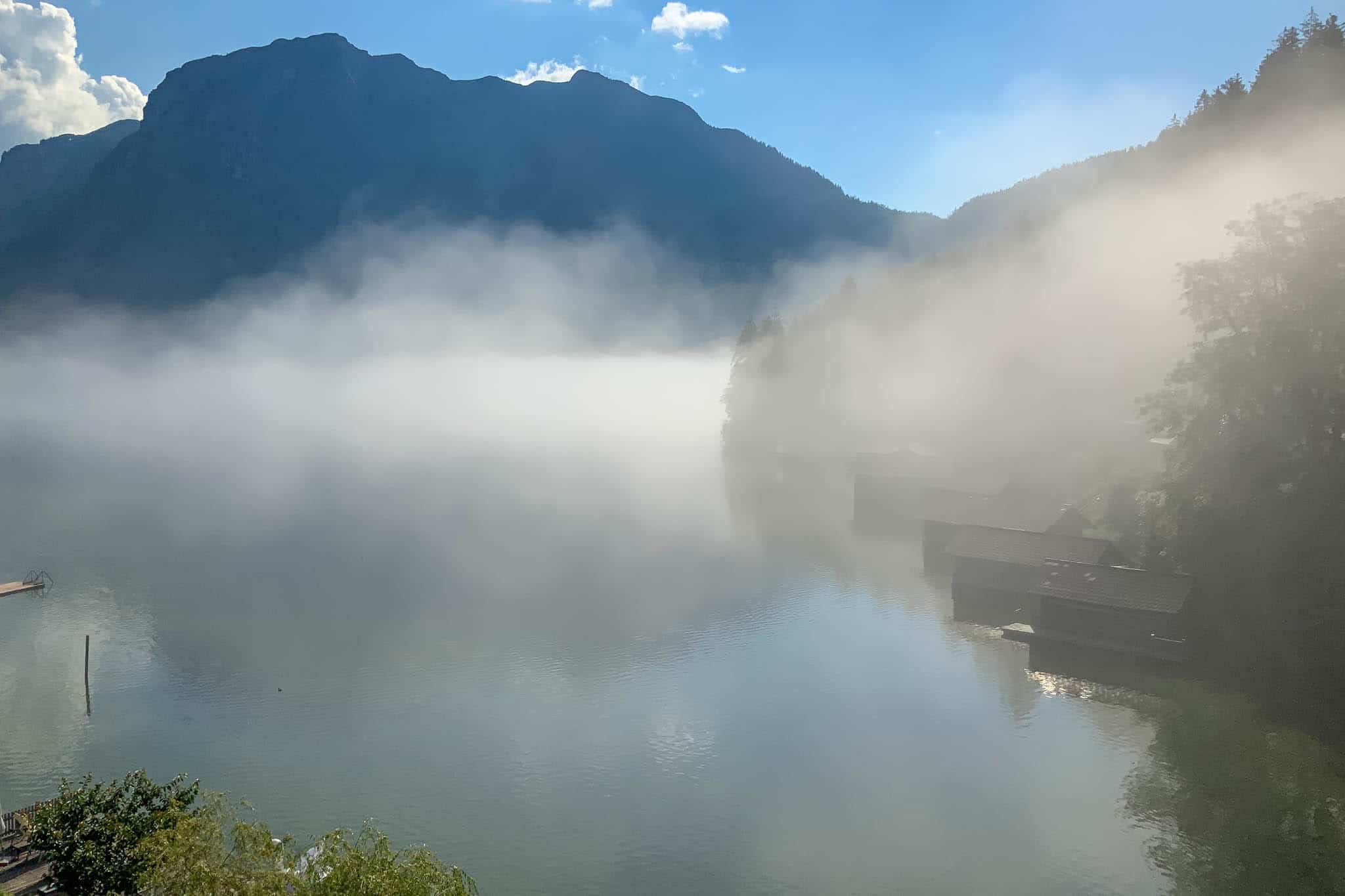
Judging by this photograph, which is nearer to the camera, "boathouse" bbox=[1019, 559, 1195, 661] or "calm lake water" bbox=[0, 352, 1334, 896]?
"calm lake water" bbox=[0, 352, 1334, 896]

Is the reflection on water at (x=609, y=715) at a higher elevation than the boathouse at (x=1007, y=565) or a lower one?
lower

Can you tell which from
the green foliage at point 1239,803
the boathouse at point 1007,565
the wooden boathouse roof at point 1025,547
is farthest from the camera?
the wooden boathouse roof at point 1025,547

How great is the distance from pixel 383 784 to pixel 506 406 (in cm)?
17223

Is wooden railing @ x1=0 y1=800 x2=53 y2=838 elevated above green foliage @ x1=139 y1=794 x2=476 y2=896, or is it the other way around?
green foliage @ x1=139 y1=794 x2=476 y2=896

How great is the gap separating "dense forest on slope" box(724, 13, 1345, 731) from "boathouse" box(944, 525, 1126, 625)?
2.26 meters

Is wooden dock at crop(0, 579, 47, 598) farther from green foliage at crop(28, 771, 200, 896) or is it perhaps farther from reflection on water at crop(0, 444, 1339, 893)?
green foliage at crop(28, 771, 200, 896)

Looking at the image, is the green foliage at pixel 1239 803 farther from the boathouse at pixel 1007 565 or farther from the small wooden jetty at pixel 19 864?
the small wooden jetty at pixel 19 864

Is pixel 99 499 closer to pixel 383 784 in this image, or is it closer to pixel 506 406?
pixel 383 784

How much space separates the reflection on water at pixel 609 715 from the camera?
21.5 m

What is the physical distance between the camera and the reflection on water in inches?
845

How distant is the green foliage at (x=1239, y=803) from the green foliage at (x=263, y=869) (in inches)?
674

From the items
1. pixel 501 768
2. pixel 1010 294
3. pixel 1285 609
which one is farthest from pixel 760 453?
pixel 501 768

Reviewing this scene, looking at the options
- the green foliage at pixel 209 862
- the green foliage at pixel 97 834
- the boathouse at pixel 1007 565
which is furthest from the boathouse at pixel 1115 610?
the green foliage at pixel 97 834

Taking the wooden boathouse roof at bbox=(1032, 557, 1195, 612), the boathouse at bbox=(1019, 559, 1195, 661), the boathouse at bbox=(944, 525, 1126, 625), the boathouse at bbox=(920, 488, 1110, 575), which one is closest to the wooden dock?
the boathouse at bbox=(944, 525, 1126, 625)
